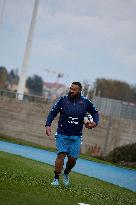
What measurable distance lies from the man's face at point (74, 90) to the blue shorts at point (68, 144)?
0.80 m

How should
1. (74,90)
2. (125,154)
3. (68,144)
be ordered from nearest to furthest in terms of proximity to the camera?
(74,90) < (68,144) < (125,154)

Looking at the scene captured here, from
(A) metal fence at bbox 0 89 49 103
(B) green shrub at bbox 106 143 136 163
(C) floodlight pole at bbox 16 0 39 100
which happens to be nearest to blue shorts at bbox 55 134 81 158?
(B) green shrub at bbox 106 143 136 163

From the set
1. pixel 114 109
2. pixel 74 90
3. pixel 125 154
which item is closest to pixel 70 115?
pixel 74 90

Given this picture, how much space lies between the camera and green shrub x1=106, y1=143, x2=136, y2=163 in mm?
23834

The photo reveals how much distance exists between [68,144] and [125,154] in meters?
14.9

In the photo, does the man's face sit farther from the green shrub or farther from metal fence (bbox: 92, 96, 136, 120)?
metal fence (bbox: 92, 96, 136, 120)

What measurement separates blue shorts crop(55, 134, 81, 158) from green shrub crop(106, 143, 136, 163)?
46.5 ft

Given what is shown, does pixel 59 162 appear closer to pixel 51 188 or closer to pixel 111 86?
pixel 51 188

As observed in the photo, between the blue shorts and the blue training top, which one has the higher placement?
the blue training top

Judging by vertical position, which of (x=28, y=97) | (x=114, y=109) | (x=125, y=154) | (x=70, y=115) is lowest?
(x=125, y=154)

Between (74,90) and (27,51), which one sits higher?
(27,51)

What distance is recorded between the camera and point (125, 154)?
24.3 metres

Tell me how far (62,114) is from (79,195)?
180cm

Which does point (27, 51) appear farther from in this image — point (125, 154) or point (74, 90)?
point (74, 90)
